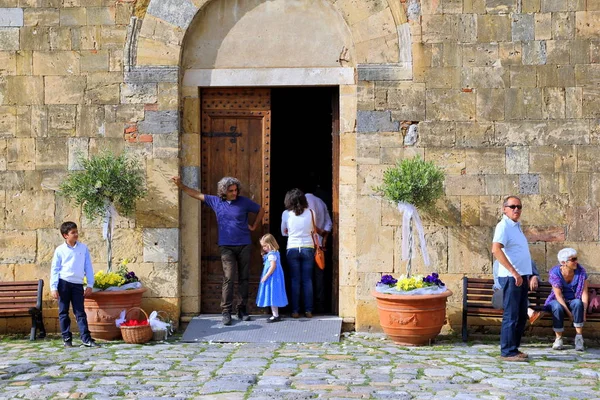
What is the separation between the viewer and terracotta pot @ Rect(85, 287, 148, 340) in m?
9.98

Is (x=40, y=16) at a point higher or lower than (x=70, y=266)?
higher

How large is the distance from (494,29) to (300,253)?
3.30 m

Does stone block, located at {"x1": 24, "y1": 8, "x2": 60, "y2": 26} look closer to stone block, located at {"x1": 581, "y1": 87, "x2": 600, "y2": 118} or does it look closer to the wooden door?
the wooden door

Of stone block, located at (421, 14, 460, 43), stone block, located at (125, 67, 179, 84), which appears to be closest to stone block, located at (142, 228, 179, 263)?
stone block, located at (125, 67, 179, 84)

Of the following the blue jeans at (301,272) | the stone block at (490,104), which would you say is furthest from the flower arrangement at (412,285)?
the stone block at (490,104)

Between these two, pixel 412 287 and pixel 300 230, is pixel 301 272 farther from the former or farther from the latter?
pixel 412 287

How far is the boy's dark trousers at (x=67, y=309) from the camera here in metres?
9.63

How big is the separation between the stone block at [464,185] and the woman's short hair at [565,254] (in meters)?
1.13

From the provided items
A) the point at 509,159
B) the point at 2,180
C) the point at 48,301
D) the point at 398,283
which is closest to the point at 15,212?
the point at 2,180

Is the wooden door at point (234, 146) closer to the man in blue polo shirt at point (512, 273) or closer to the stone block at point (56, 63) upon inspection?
the stone block at point (56, 63)

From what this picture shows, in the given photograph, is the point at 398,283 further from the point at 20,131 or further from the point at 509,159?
the point at 20,131

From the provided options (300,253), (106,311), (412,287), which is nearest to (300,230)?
(300,253)

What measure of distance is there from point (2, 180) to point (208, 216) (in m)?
2.36

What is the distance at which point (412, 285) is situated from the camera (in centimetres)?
977
